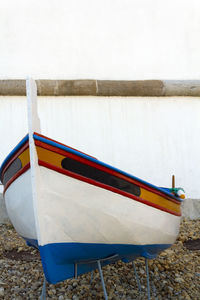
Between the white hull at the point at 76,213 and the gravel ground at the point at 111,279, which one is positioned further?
the gravel ground at the point at 111,279

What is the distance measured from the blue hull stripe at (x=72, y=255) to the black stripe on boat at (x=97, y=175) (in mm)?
528

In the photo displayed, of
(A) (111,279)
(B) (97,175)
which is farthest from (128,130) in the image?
(B) (97,175)

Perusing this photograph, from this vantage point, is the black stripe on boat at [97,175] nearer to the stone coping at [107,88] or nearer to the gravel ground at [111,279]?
the gravel ground at [111,279]

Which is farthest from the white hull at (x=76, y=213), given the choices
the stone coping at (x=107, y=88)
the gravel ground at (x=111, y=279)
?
the stone coping at (x=107, y=88)

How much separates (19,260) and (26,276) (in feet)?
2.04

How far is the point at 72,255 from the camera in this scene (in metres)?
2.31

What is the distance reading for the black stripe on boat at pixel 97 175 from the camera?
2199 millimetres

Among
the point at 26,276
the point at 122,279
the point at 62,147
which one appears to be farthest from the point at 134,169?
the point at 62,147

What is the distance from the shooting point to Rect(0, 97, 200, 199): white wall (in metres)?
5.81

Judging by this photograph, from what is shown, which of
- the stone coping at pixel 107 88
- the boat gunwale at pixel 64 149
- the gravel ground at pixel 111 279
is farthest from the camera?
the stone coping at pixel 107 88

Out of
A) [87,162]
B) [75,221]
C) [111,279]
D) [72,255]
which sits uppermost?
[87,162]

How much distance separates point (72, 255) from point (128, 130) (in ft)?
13.1
